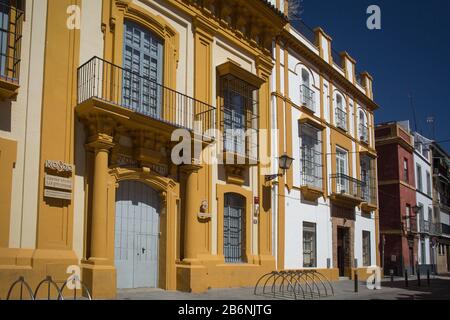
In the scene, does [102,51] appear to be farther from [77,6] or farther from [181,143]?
[181,143]

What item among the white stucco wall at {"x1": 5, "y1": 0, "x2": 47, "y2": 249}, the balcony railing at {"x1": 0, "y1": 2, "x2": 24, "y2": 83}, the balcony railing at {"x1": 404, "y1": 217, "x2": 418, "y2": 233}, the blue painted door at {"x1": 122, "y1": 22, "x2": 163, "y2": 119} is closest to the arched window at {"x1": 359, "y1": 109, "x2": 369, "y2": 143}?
the balcony railing at {"x1": 404, "y1": 217, "x2": 418, "y2": 233}

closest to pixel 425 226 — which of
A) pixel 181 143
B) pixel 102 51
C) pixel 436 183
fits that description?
pixel 436 183

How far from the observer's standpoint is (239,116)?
16.1 meters

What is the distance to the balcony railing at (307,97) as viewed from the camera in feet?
65.2

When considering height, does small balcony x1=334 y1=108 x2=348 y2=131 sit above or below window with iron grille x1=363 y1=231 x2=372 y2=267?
above

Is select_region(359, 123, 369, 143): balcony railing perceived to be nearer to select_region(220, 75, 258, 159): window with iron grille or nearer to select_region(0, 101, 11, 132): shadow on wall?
select_region(220, 75, 258, 159): window with iron grille

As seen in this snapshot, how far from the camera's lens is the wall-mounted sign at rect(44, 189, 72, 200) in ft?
33.7

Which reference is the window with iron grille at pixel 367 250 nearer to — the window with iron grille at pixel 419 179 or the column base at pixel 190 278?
the window with iron grille at pixel 419 179

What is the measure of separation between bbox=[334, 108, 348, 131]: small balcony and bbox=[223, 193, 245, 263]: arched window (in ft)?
29.3

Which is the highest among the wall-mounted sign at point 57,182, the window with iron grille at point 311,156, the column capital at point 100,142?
the window with iron grille at point 311,156

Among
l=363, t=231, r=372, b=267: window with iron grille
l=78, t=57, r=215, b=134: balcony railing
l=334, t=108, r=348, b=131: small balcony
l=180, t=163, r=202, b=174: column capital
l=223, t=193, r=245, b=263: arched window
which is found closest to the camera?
l=78, t=57, r=215, b=134: balcony railing

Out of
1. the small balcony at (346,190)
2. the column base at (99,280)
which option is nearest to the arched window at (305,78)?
the small balcony at (346,190)

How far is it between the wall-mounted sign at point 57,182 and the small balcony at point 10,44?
175cm

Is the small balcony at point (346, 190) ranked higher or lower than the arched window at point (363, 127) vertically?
lower
